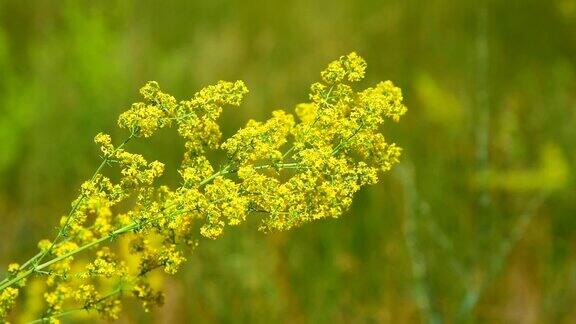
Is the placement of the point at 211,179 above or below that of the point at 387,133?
below

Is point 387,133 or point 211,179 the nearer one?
point 211,179

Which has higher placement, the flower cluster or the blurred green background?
the blurred green background

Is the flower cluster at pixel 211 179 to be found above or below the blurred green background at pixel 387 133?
below

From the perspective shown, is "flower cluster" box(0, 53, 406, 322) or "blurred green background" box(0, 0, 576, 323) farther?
"blurred green background" box(0, 0, 576, 323)

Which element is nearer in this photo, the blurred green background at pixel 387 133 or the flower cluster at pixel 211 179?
the flower cluster at pixel 211 179
